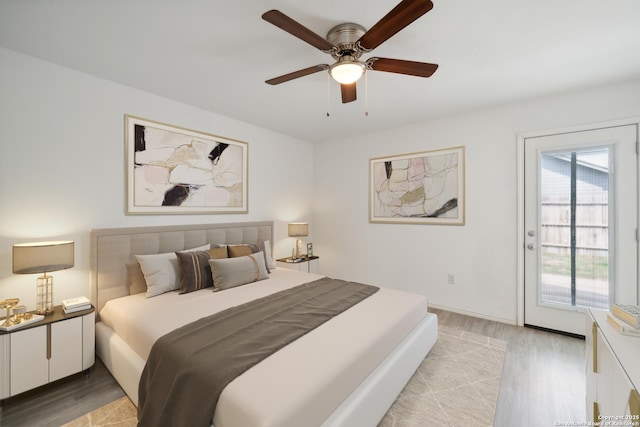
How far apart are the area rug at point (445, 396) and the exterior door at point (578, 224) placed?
3.07ft

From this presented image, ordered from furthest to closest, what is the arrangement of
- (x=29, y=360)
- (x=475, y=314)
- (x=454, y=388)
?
(x=475, y=314)
(x=454, y=388)
(x=29, y=360)

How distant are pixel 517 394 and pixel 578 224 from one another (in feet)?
6.39

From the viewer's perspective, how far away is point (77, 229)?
245 cm

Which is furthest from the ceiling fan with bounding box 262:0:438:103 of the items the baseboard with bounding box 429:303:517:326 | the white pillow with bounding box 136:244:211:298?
the baseboard with bounding box 429:303:517:326

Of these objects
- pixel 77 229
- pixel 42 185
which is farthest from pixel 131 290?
pixel 42 185

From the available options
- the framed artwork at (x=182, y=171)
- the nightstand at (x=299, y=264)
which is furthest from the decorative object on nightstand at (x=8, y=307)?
the nightstand at (x=299, y=264)

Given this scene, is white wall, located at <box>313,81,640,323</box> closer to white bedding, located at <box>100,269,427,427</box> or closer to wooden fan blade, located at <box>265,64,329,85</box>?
white bedding, located at <box>100,269,427,427</box>

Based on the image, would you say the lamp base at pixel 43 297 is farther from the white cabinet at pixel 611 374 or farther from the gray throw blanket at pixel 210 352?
the white cabinet at pixel 611 374

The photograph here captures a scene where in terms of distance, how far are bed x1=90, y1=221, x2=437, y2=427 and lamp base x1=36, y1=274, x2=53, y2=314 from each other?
12.6 inches

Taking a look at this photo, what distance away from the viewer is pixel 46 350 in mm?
1984

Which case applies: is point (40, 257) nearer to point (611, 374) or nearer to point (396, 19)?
point (396, 19)

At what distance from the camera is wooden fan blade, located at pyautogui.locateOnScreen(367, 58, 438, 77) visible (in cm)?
179

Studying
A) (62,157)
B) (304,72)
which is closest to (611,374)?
(304,72)

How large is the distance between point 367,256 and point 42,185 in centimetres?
382
